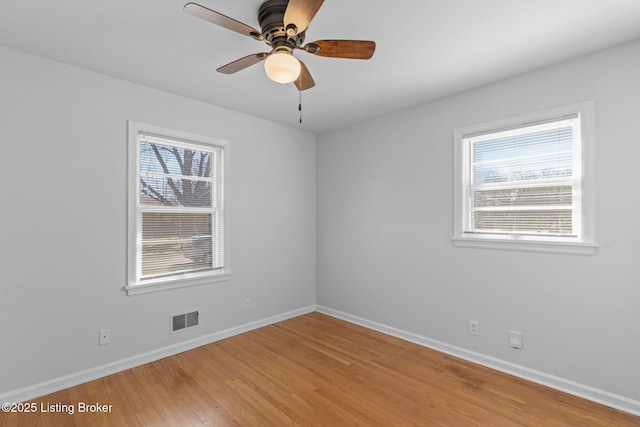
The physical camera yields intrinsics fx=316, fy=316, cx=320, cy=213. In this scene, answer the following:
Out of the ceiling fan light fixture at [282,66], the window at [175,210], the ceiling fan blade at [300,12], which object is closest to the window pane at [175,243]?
the window at [175,210]

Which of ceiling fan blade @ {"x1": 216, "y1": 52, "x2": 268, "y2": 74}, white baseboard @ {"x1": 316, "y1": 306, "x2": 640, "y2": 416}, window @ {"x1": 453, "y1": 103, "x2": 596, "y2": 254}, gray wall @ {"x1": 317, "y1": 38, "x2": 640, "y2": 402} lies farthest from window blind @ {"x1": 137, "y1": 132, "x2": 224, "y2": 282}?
window @ {"x1": 453, "y1": 103, "x2": 596, "y2": 254}

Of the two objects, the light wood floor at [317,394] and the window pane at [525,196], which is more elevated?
the window pane at [525,196]

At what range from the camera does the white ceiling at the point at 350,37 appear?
1.88 m

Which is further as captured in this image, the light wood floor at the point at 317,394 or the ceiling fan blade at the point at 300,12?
the light wood floor at the point at 317,394

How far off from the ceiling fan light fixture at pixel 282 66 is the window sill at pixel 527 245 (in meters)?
2.27

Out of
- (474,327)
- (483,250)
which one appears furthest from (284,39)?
(474,327)

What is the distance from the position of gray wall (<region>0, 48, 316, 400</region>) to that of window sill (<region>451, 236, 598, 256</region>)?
8.44 ft

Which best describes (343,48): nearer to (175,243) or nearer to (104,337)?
(175,243)

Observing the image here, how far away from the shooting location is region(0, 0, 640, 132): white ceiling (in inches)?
73.9

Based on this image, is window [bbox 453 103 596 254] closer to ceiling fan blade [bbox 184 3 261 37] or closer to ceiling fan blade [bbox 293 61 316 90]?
ceiling fan blade [bbox 293 61 316 90]

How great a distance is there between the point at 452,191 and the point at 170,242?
2.89 m

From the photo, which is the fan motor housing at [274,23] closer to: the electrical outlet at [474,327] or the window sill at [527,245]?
the window sill at [527,245]

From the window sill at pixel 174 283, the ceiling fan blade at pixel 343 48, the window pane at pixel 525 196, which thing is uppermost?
the ceiling fan blade at pixel 343 48

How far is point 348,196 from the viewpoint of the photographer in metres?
4.18
